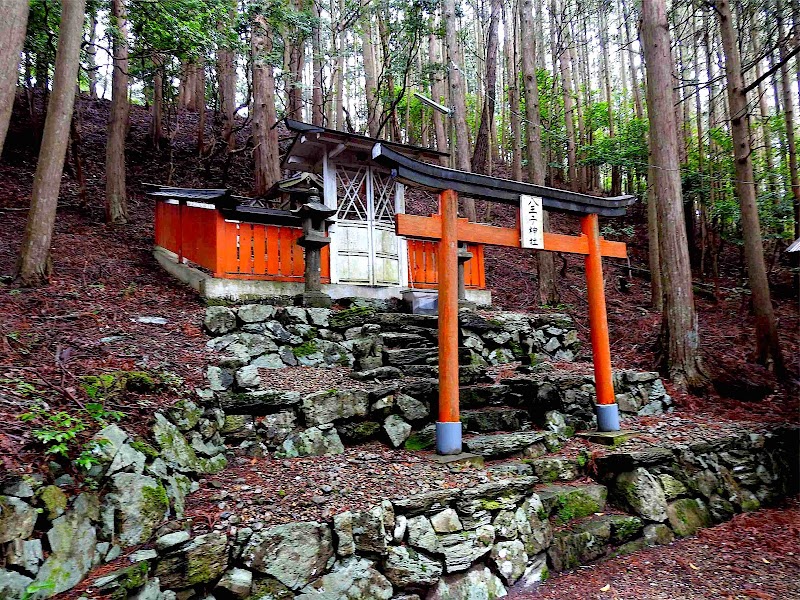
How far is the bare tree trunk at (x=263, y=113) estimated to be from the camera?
1203 cm

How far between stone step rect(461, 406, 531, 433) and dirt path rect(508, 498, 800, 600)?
64.0 inches

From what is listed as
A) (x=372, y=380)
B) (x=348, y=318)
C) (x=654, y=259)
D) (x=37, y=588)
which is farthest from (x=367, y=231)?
(x=654, y=259)

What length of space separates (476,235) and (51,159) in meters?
6.10

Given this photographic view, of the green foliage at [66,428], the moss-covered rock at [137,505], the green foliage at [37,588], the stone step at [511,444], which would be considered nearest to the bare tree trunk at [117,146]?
the green foliage at [66,428]

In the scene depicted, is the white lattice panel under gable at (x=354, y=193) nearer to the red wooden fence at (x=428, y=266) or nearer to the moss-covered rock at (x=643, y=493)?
the red wooden fence at (x=428, y=266)

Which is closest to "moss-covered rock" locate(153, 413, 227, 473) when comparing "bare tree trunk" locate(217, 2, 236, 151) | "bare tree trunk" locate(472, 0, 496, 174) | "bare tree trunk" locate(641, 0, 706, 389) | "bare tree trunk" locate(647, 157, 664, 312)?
"bare tree trunk" locate(641, 0, 706, 389)

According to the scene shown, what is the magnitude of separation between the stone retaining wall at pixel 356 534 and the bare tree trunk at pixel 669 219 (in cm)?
264

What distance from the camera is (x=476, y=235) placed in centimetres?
546

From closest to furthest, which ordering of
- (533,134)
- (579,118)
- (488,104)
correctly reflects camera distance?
(533,134)
(488,104)
(579,118)

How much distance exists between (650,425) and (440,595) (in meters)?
4.11

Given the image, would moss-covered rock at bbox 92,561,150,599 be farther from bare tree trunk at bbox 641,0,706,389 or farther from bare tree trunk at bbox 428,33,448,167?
bare tree trunk at bbox 428,33,448,167

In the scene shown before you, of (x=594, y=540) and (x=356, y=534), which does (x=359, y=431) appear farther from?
(x=594, y=540)

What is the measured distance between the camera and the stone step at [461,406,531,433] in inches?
211

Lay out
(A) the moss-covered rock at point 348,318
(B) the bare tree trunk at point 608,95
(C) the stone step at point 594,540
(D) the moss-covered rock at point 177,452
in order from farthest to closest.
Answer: (B) the bare tree trunk at point 608,95 → (A) the moss-covered rock at point 348,318 → (C) the stone step at point 594,540 → (D) the moss-covered rock at point 177,452
